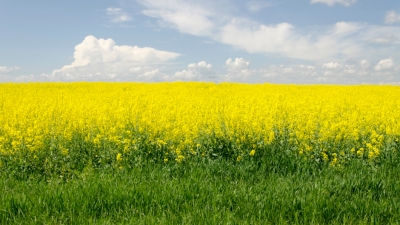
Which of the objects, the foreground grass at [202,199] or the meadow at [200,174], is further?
the meadow at [200,174]

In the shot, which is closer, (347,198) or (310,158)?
(347,198)

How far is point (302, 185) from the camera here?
414cm

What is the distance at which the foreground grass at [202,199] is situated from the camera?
3240 mm

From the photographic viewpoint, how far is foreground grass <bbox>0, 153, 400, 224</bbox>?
324 cm

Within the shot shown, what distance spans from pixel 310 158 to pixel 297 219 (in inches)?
100

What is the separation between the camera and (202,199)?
3.61m

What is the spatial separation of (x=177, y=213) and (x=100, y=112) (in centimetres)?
577

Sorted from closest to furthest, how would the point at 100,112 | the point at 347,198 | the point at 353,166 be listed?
1. the point at 347,198
2. the point at 353,166
3. the point at 100,112

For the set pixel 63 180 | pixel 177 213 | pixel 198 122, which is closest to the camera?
pixel 177 213

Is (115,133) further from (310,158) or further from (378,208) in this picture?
(378,208)

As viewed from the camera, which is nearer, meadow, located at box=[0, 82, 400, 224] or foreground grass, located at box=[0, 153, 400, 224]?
foreground grass, located at box=[0, 153, 400, 224]

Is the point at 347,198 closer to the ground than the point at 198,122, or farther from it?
closer to the ground

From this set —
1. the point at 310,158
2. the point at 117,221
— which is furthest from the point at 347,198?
the point at 117,221

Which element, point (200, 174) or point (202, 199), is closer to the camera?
point (202, 199)
